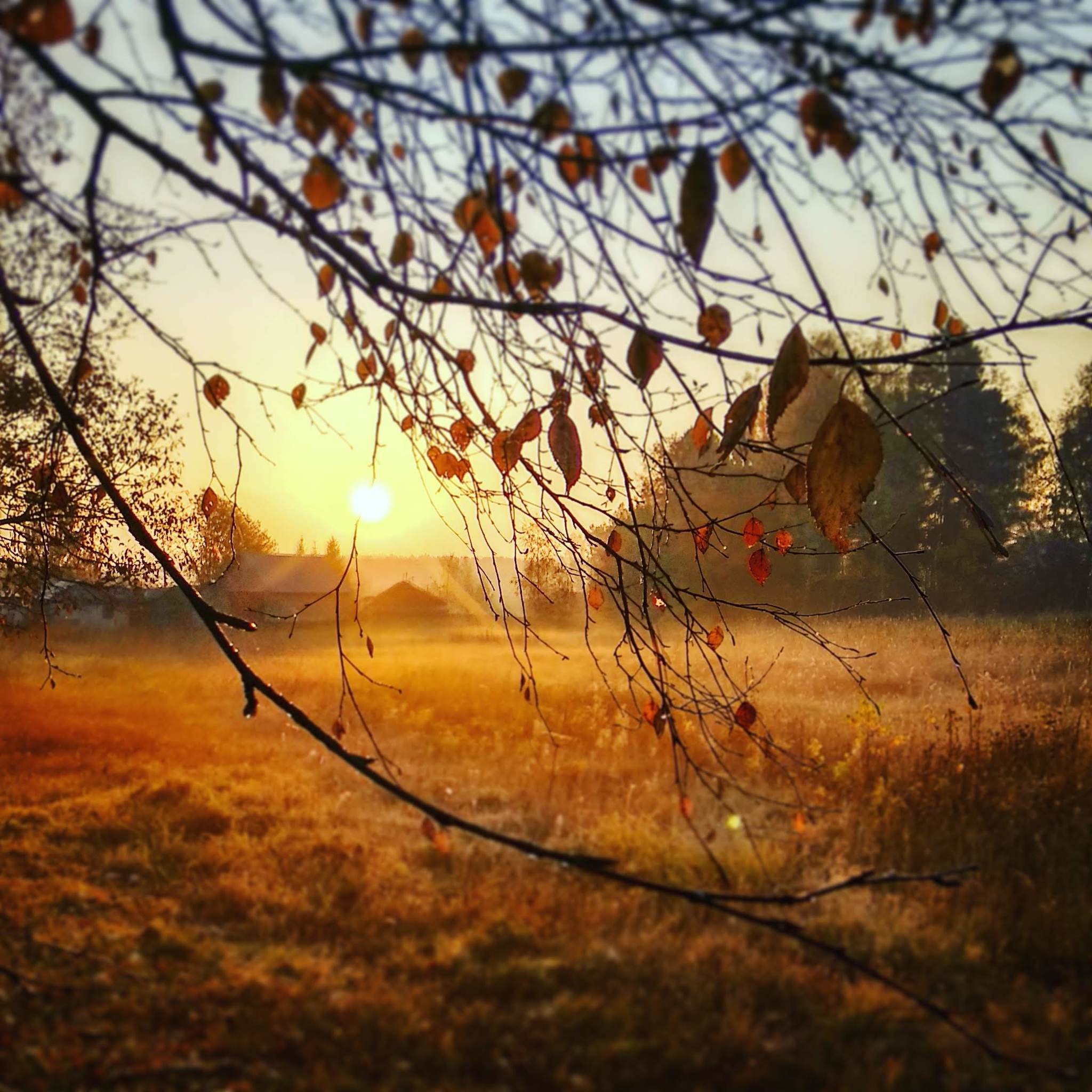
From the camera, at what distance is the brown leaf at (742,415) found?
1.19 m

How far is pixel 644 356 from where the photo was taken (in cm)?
133

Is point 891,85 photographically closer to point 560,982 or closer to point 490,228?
point 490,228

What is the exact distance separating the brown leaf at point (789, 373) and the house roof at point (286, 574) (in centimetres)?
3322

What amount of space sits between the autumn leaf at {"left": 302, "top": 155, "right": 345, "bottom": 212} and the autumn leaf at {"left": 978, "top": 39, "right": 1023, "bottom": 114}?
103cm

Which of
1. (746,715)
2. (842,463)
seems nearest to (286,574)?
(746,715)

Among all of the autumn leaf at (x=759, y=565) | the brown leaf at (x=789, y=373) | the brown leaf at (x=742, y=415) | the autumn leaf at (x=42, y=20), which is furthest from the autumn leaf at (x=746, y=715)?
the autumn leaf at (x=42, y=20)

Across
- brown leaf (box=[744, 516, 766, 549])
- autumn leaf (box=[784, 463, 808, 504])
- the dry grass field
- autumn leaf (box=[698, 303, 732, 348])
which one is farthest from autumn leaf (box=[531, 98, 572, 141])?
the dry grass field

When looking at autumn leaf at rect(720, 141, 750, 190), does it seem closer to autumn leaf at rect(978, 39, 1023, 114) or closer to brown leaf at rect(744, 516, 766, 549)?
autumn leaf at rect(978, 39, 1023, 114)

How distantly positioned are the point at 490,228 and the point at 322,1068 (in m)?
2.48

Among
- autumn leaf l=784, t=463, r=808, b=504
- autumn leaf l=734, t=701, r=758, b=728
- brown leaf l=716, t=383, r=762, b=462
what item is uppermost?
brown leaf l=716, t=383, r=762, b=462

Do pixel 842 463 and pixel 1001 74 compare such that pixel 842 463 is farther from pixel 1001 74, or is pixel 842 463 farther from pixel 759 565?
pixel 759 565

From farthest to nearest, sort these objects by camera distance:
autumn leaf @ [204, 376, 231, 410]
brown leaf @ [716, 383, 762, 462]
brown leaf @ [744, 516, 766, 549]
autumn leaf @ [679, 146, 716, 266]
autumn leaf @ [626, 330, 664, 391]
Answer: autumn leaf @ [204, 376, 231, 410]
brown leaf @ [744, 516, 766, 549]
autumn leaf @ [626, 330, 664, 391]
brown leaf @ [716, 383, 762, 462]
autumn leaf @ [679, 146, 716, 266]

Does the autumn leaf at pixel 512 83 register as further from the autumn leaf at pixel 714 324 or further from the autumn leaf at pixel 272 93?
the autumn leaf at pixel 714 324

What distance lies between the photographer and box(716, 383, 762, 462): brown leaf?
47.0 inches
